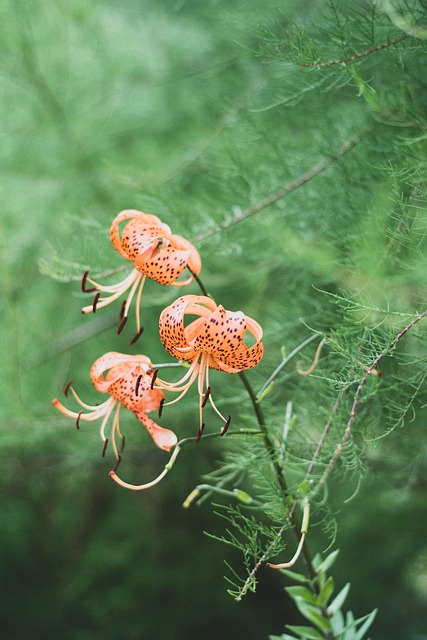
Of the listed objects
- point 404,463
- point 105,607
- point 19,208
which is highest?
point 19,208

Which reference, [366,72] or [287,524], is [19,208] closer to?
[366,72]

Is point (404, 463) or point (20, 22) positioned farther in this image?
point (20, 22)

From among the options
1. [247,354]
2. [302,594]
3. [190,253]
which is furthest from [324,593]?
[190,253]

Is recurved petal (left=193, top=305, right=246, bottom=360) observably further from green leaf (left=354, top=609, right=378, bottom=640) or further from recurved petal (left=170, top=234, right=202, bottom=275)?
green leaf (left=354, top=609, right=378, bottom=640)

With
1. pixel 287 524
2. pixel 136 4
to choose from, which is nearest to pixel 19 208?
pixel 136 4

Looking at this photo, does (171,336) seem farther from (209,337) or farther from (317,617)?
(317,617)

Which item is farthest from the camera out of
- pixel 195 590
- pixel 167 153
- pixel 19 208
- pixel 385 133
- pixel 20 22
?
pixel 195 590

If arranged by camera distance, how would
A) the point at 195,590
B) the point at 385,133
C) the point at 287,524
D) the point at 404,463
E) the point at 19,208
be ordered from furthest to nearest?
the point at 195,590 < the point at 19,208 < the point at 404,463 < the point at 385,133 < the point at 287,524
